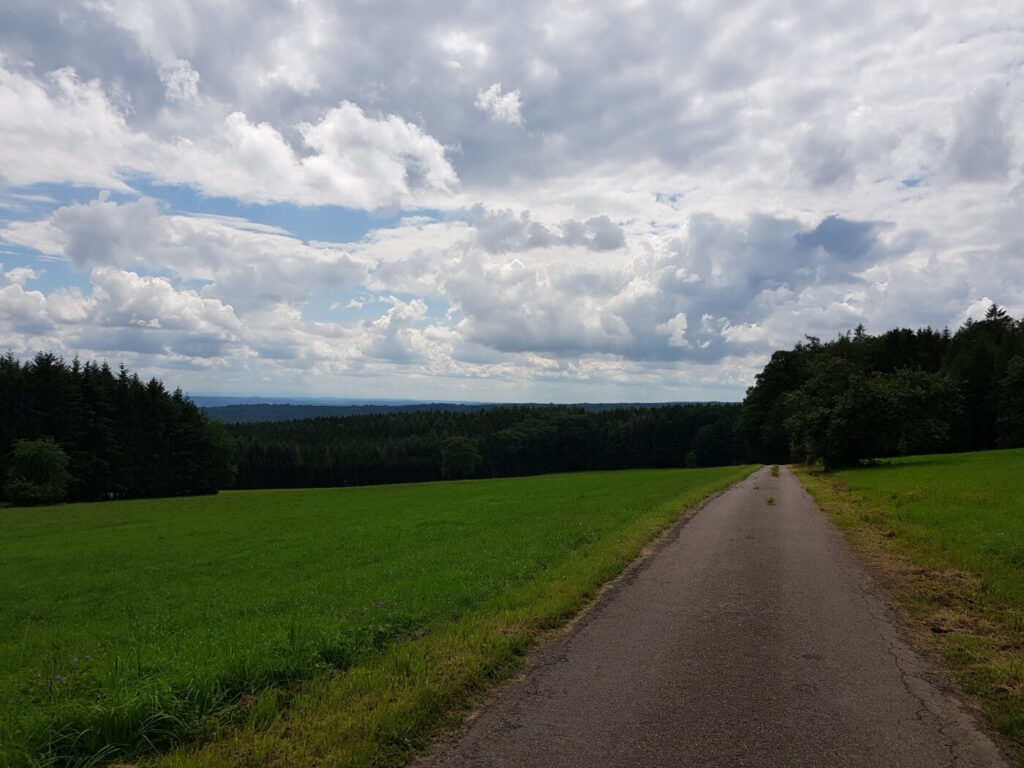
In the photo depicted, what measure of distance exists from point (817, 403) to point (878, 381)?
4.78 m

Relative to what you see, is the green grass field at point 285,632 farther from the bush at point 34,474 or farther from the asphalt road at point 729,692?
the bush at point 34,474

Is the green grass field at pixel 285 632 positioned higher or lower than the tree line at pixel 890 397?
lower

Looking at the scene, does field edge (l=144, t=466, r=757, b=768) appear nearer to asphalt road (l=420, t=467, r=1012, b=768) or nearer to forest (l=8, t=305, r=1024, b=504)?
asphalt road (l=420, t=467, r=1012, b=768)

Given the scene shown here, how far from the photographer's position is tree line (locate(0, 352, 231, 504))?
59.8 metres

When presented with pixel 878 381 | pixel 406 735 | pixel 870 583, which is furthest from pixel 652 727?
pixel 878 381

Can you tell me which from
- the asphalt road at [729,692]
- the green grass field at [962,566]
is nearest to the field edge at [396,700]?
the asphalt road at [729,692]

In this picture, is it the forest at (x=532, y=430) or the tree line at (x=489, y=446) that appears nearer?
the forest at (x=532, y=430)

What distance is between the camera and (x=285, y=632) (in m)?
8.23

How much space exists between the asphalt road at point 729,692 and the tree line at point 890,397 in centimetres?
4195

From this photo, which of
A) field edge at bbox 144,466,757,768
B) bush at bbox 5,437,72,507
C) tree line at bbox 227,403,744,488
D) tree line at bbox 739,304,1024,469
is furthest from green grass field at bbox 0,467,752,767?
tree line at bbox 227,403,744,488

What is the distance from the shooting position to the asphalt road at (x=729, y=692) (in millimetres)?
4961

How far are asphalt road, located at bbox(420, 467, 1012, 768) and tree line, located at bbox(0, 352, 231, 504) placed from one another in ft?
223

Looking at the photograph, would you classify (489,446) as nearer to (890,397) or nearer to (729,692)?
(890,397)

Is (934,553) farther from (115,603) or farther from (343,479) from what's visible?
(343,479)
